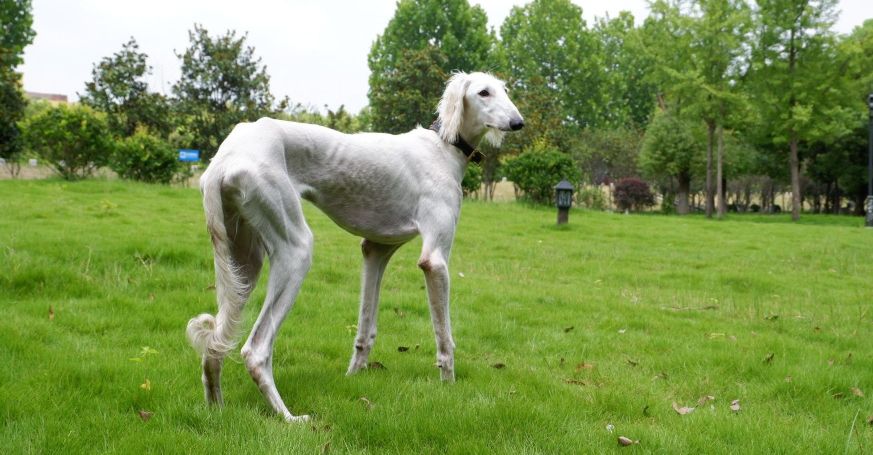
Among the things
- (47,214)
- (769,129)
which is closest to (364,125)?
(769,129)

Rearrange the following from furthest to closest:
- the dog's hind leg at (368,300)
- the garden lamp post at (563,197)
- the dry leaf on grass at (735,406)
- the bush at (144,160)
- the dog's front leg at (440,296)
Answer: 1. the bush at (144,160)
2. the garden lamp post at (563,197)
3. the dog's hind leg at (368,300)
4. the dry leaf on grass at (735,406)
5. the dog's front leg at (440,296)

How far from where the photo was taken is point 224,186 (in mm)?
2904

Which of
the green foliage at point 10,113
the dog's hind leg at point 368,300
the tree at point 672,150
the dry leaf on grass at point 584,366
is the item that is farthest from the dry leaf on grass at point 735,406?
the tree at point 672,150

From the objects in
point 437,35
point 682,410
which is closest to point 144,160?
point 682,410

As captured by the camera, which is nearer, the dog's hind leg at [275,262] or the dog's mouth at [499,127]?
the dog's hind leg at [275,262]

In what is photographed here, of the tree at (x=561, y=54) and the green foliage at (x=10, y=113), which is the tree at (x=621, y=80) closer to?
the tree at (x=561, y=54)

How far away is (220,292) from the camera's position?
3.03 meters

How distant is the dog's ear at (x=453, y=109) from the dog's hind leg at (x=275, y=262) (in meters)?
1.12

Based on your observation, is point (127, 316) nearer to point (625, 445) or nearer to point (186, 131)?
point (625, 445)

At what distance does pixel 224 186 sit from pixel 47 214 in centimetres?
915

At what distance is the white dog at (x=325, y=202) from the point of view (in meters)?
2.98

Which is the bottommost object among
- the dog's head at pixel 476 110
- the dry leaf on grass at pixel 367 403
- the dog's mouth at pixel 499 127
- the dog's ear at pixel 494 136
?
the dry leaf on grass at pixel 367 403

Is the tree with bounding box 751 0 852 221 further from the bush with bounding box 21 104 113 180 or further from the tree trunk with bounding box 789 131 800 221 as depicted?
the bush with bounding box 21 104 113 180

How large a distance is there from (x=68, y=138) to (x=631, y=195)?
3124 cm
